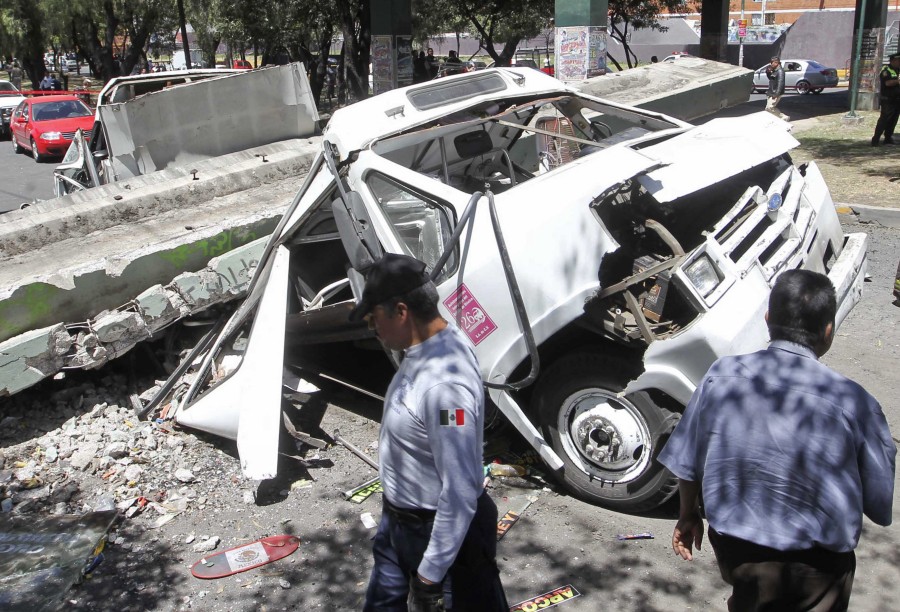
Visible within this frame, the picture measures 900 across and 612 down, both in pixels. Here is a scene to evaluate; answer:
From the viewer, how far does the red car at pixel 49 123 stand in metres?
20.9

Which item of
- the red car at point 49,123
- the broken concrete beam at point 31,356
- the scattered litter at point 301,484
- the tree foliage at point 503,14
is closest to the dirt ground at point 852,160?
the scattered litter at point 301,484

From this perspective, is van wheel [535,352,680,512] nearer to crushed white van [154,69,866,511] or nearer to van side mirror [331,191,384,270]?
crushed white van [154,69,866,511]

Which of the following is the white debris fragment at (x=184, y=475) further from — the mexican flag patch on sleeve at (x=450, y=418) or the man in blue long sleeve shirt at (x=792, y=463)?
the man in blue long sleeve shirt at (x=792, y=463)

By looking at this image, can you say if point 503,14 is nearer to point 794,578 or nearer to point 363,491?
point 363,491

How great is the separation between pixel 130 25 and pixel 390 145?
36.5 m

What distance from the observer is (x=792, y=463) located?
2.33m

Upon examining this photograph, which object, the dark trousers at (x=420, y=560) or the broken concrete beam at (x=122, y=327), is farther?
the broken concrete beam at (x=122, y=327)

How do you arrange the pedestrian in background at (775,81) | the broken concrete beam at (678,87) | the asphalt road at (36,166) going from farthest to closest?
the pedestrian in background at (775,81) < the asphalt road at (36,166) < the broken concrete beam at (678,87)

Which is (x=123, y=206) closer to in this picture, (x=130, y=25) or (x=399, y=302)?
(x=399, y=302)

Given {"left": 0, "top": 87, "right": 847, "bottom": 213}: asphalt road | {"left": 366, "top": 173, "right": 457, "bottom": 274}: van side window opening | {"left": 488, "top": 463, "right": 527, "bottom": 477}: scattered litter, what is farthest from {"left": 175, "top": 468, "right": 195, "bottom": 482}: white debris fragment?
→ {"left": 0, "top": 87, "right": 847, "bottom": 213}: asphalt road

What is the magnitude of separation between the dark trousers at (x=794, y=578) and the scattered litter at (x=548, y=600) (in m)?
1.44

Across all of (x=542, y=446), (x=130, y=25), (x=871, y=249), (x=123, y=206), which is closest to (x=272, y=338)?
(x=542, y=446)

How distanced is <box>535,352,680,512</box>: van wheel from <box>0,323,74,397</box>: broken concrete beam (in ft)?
10.7

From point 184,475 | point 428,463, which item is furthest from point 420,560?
point 184,475
